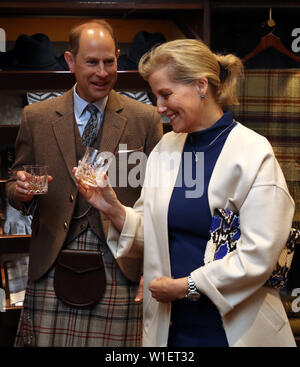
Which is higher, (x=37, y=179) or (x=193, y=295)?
(x=37, y=179)

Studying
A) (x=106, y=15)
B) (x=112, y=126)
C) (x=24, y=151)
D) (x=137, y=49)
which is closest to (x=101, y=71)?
(x=112, y=126)

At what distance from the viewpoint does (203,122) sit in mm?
2260

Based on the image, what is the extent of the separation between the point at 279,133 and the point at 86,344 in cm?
188

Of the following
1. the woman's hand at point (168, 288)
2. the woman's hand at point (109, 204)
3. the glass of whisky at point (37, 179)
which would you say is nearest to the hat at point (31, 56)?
the glass of whisky at point (37, 179)

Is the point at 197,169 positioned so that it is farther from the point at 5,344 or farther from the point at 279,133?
the point at 5,344

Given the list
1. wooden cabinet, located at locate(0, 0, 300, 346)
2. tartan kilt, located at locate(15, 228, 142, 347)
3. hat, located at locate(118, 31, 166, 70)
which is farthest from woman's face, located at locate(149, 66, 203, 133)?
hat, located at locate(118, 31, 166, 70)

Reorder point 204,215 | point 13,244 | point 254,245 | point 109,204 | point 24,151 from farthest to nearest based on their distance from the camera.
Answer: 1. point 13,244
2. point 24,151
3. point 109,204
4. point 204,215
5. point 254,245

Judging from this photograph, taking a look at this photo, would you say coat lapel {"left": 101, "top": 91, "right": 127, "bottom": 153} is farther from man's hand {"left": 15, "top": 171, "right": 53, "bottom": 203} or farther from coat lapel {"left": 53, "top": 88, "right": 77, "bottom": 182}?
man's hand {"left": 15, "top": 171, "right": 53, "bottom": 203}

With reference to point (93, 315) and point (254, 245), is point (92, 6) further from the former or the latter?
A: point (254, 245)

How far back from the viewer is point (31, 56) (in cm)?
377

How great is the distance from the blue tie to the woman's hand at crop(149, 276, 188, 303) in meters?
0.85

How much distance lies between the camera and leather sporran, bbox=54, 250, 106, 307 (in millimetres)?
2691

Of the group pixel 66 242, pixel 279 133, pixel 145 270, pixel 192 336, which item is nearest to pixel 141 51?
pixel 279 133

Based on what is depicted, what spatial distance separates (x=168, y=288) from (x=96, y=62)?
3.63 ft
